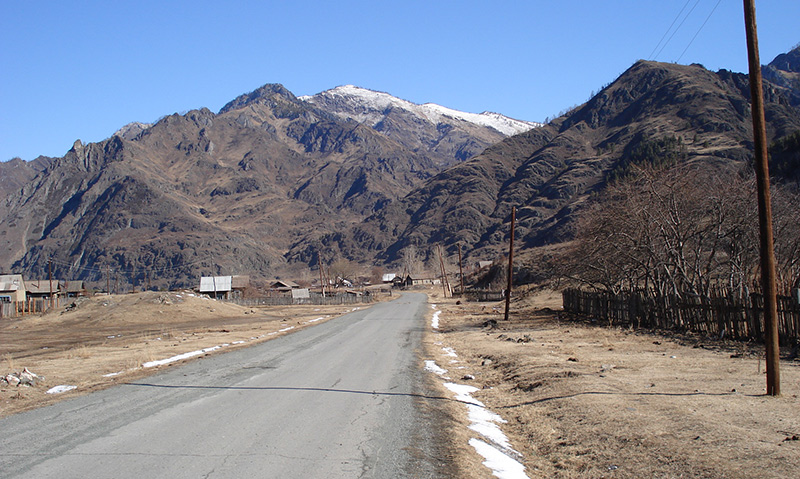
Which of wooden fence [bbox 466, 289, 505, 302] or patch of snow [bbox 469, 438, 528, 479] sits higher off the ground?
patch of snow [bbox 469, 438, 528, 479]

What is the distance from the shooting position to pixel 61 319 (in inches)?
1890

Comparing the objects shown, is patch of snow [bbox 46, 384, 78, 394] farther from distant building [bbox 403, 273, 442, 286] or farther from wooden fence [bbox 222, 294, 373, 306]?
distant building [bbox 403, 273, 442, 286]

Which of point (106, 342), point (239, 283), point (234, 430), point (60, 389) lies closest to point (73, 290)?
point (239, 283)

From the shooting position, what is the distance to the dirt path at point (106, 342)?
13.5m

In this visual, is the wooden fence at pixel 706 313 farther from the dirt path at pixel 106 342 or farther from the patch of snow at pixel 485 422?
the dirt path at pixel 106 342

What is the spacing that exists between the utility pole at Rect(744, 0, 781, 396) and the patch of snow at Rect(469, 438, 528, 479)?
5172mm

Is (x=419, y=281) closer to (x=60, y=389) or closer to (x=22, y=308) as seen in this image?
(x=22, y=308)

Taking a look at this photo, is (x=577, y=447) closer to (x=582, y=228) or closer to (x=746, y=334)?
(x=746, y=334)

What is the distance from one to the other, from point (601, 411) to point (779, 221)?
68.4 feet

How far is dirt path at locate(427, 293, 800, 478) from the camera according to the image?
22.0 ft

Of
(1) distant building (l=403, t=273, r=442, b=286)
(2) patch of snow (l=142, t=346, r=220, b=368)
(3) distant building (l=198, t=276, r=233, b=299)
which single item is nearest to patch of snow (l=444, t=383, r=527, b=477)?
(2) patch of snow (l=142, t=346, r=220, b=368)

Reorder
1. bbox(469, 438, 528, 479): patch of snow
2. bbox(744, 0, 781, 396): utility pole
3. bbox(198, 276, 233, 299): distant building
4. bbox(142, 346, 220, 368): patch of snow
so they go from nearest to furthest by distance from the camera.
Answer: bbox(469, 438, 528, 479): patch of snow
bbox(744, 0, 781, 396): utility pole
bbox(142, 346, 220, 368): patch of snow
bbox(198, 276, 233, 299): distant building

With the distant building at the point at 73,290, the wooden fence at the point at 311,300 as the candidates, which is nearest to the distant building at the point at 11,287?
the distant building at the point at 73,290

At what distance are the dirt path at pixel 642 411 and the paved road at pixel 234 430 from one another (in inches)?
47.9
